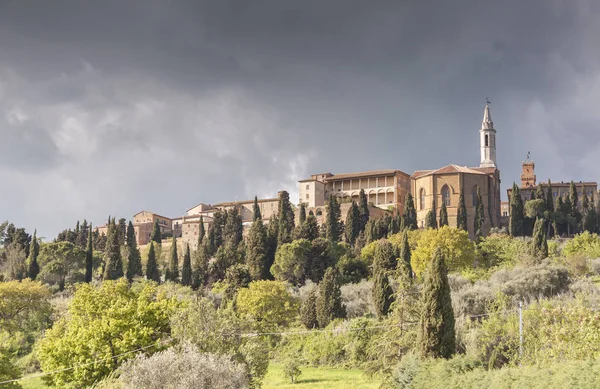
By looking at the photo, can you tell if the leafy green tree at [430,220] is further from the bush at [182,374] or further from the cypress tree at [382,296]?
the bush at [182,374]

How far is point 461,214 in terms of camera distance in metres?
76.8

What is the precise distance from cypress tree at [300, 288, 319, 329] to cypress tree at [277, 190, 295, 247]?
1770cm

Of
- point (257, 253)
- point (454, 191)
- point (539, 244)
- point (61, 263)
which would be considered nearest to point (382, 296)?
point (539, 244)

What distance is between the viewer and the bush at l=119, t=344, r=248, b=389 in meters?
19.4

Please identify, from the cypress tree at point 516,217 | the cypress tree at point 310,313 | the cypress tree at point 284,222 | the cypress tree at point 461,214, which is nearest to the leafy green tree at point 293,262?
the cypress tree at point 284,222

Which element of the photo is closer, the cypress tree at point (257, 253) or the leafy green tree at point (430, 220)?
the cypress tree at point (257, 253)

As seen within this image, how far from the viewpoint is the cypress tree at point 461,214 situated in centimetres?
7506

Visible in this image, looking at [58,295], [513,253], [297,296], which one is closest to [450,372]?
[297,296]

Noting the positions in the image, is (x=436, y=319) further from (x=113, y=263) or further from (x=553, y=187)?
(x=553, y=187)

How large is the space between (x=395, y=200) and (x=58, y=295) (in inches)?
1957

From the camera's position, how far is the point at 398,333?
2859cm

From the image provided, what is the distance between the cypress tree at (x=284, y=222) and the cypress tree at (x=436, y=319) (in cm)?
3778

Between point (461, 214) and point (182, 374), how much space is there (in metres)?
61.0

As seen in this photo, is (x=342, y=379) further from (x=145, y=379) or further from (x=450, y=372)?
(x=145, y=379)
